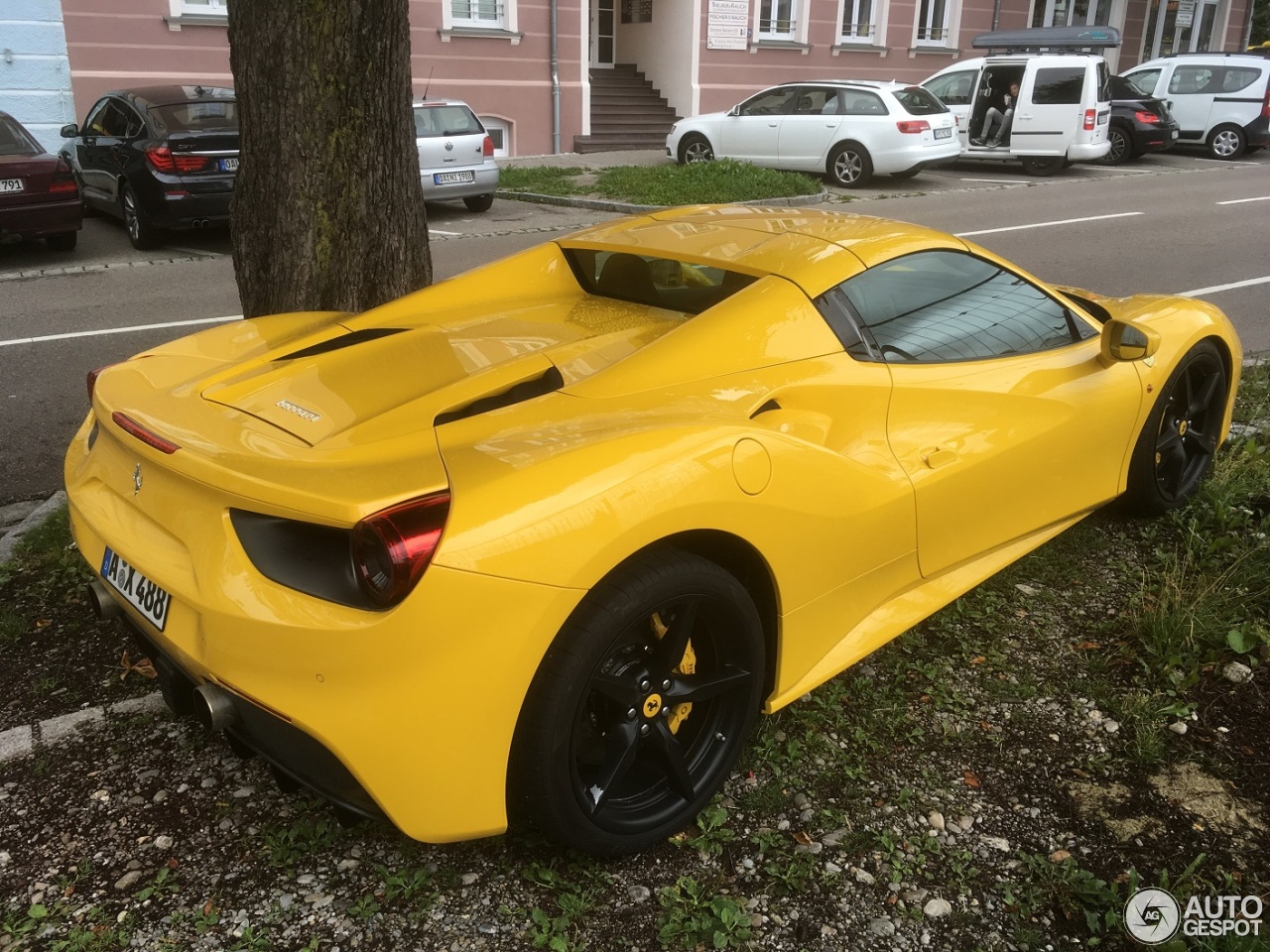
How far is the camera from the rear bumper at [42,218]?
32.2 ft

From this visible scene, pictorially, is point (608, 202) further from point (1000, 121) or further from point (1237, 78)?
point (1237, 78)

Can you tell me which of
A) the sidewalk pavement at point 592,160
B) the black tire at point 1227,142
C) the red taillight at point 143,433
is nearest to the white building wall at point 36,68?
the sidewalk pavement at point 592,160

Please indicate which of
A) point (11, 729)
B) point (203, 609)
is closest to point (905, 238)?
point (203, 609)

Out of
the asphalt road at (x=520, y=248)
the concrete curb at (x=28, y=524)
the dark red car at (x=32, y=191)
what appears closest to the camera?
the concrete curb at (x=28, y=524)

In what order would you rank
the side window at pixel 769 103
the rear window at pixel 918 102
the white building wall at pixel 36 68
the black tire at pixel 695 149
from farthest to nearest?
1. the black tire at pixel 695 149
2. the side window at pixel 769 103
3. the rear window at pixel 918 102
4. the white building wall at pixel 36 68

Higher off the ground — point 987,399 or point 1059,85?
point 1059,85

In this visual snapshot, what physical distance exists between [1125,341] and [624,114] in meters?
18.7

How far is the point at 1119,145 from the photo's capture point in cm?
1948

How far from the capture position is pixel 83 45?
14953mm

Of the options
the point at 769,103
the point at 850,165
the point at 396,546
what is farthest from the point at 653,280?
A: the point at 769,103

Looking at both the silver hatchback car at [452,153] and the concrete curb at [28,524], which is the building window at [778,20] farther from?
the concrete curb at [28,524]

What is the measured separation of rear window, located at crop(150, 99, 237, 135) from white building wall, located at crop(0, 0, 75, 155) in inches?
194

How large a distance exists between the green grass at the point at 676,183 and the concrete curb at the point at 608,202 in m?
0.10

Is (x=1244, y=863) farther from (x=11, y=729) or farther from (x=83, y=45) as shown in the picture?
(x=83, y=45)
